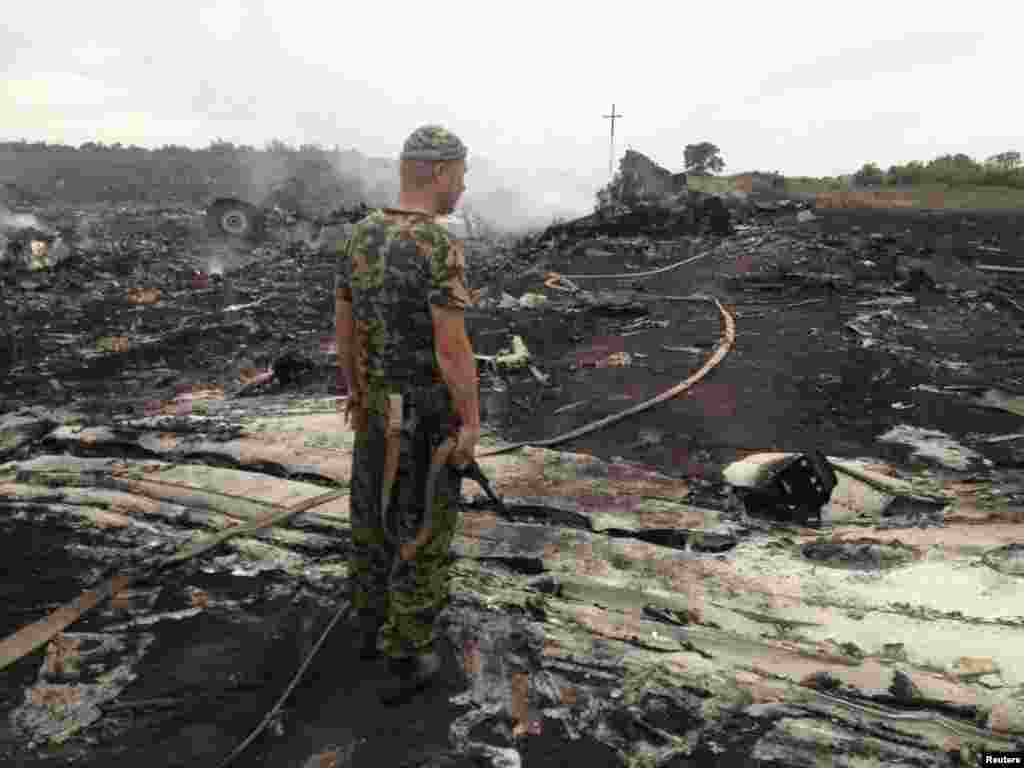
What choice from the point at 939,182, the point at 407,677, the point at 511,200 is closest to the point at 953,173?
the point at 939,182

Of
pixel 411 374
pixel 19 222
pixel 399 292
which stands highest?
pixel 19 222

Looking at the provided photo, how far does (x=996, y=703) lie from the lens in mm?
2113

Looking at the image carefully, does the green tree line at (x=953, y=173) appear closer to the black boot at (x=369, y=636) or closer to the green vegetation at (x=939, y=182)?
the green vegetation at (x=939, y=182)

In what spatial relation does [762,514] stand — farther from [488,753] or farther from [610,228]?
[610,228]

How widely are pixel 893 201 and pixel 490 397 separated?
24590 mm

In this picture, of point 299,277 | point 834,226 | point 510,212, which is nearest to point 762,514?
point 299,277

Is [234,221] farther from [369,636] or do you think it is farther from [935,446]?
[369,636]

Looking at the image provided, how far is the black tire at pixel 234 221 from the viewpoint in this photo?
17266 millimetres

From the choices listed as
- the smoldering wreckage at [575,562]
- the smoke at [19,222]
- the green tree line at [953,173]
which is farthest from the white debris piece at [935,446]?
the green tree line at [953,173]

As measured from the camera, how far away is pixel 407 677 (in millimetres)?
2314

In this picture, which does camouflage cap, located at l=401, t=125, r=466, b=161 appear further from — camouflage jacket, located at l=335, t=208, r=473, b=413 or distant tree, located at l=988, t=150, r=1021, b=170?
distant tree, located at l=988, t=150, r=1021, b=170

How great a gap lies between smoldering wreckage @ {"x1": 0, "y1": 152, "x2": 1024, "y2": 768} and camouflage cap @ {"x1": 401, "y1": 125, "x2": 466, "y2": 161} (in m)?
1.63

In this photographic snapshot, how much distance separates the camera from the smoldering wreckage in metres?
2.16

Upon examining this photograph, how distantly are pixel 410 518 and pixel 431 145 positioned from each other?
118cm
